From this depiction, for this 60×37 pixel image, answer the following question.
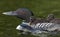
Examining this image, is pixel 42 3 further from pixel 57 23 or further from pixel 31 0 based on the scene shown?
pixel 57 23

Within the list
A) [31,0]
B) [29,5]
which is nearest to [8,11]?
[29,5]

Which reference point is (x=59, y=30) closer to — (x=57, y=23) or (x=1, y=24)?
(x=57, y=23)

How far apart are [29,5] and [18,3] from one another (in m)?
0.72

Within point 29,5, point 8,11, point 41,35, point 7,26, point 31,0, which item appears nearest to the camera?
point 41,35

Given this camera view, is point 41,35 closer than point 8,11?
Yes

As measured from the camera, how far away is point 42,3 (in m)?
16.0

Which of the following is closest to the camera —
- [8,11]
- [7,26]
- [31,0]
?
[7,26]

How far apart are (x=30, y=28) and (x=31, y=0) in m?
5.75

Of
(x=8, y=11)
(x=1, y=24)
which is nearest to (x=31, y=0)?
(x=8, y=11)

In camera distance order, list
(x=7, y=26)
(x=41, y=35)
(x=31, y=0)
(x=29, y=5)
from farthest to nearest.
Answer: (x=31, y=0) → (x=29, y=5) → (x=7, y=26) → (x=41, y=35)

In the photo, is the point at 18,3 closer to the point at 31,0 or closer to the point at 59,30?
the point at 31,0

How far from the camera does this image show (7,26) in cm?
1164

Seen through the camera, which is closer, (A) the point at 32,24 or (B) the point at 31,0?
(A) the point at 32,24

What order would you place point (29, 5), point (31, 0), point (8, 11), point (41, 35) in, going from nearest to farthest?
point (41, 35)
point (8, 11)
point (29, 5)
point (31, 0)
